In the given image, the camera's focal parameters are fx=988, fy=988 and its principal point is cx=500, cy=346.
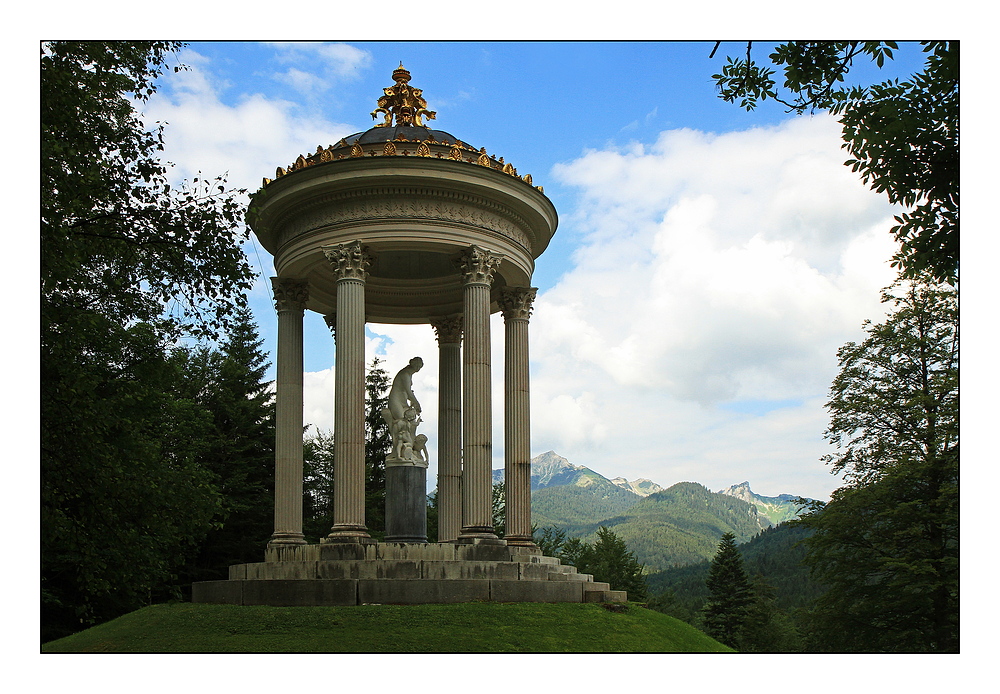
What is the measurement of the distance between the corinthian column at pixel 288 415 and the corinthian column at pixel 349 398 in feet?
9.65

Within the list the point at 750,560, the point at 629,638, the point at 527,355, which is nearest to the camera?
the point at 629,638

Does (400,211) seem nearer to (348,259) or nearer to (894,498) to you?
(348,259)

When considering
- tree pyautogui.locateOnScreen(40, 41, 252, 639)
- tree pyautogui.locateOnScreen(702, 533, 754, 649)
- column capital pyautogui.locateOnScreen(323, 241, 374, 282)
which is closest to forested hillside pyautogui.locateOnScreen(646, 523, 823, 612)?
tree pyautogui.locateOnScreen(702, 533, 754, 649)

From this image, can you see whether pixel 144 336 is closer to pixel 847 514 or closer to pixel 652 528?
pixel 847 514

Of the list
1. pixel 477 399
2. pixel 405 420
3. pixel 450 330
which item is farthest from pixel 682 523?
pixel 477 399

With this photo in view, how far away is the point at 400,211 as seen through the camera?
28.5m

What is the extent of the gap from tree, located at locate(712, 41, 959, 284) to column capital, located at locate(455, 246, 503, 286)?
11563 millimetres

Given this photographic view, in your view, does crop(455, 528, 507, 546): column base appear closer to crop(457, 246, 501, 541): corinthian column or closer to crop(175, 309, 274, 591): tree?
crop(457, 246, 501, 541): corinthian column

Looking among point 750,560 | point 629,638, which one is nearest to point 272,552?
point 629,638

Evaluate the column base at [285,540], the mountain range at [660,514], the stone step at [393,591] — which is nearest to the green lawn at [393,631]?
the stone step at [393,591]

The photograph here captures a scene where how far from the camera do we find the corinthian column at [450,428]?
34.6 m

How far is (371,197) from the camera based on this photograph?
28.6 m

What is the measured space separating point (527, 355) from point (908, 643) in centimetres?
1419

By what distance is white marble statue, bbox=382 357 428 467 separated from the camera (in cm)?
3047
